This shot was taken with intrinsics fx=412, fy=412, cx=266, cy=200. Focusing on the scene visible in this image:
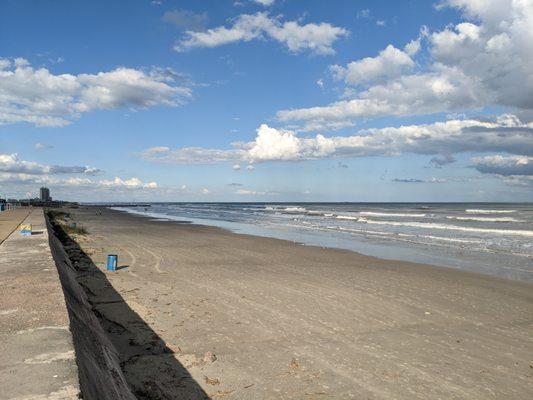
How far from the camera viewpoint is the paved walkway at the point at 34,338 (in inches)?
127

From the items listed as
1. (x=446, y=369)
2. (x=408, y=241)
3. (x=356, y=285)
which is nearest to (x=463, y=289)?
(x=356, y=285)

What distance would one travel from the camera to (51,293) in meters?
6.22

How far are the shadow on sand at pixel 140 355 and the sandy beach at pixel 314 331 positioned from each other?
21 mm

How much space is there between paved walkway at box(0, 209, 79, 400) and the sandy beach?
1.29m

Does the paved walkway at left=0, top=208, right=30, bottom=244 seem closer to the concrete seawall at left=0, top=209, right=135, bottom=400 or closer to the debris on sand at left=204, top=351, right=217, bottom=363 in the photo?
the concrete seawall at left=0, top=209, right=135, bottom=400

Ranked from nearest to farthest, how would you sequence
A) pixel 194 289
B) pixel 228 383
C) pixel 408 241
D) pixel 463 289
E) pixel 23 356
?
pixel 23 356
pixel 228 383
pixel 194 289
pixel 463 289
pixel 408 241

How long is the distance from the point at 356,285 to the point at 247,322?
191 inches

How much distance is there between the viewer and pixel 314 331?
7.48 m

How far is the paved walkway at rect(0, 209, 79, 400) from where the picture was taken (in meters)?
3.22

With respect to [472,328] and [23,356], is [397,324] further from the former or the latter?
[23,356]

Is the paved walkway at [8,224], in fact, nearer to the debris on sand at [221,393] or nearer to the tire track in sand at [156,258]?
the tire track in sand at [156,258]

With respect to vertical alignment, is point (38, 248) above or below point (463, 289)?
above

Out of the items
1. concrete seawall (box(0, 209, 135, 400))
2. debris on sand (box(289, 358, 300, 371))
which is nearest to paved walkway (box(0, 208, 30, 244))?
concrete seawall (box(0, 209, 135, 400))

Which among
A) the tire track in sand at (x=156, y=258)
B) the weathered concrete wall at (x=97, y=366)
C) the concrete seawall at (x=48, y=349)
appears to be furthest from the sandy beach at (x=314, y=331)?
the concrete seawall at (x=48, y=349)
